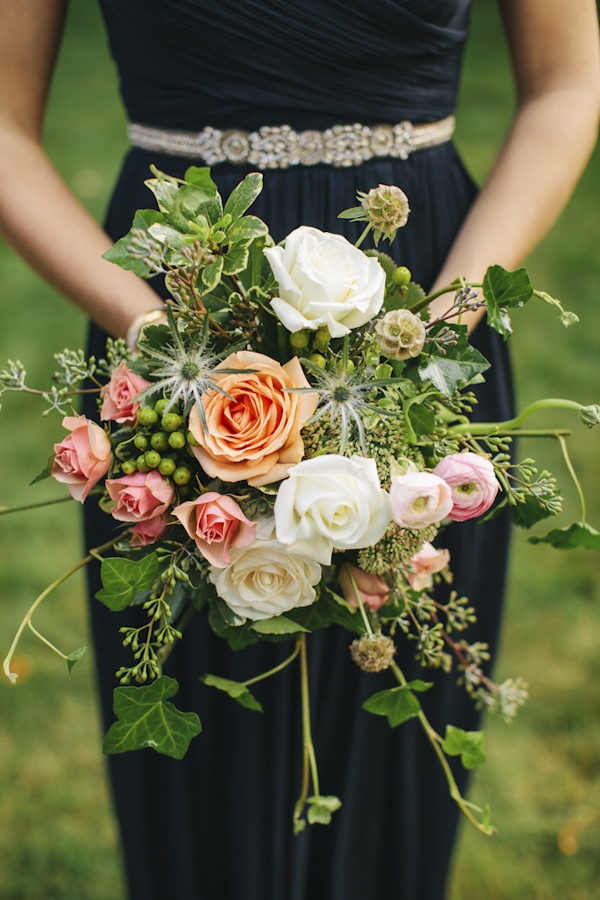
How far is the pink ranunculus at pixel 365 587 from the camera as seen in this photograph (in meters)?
0.93

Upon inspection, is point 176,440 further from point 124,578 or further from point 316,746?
point 316,746

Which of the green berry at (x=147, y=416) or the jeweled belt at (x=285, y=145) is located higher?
the jeweled belt at (x=285, y=145)

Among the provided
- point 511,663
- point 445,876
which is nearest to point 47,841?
point 445,876

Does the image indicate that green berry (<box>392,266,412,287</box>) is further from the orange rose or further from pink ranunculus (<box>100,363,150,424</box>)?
pink ranunculus (<box>100,363,150,424</box>)

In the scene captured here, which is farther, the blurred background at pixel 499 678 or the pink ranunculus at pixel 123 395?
the blurred background at pixel 499 678

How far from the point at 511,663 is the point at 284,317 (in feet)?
6.87

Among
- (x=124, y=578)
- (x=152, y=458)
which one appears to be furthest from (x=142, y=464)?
(x=124, y=578)

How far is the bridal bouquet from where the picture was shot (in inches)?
30.4

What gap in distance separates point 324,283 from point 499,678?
206 centimetres

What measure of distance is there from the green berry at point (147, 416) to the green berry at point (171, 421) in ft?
0.04

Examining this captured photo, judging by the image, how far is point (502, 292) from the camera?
84 centimetres

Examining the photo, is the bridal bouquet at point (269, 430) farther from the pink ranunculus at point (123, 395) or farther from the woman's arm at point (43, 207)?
the woman's arm at point (43, 207)

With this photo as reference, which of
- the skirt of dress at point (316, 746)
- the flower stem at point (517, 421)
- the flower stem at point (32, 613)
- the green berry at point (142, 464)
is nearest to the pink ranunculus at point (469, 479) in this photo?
the flower stem at point (517, 421)

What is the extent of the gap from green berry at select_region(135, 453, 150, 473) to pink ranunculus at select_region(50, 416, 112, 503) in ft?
0.13
